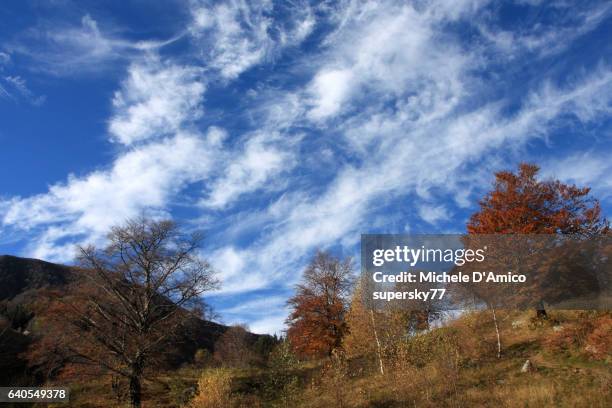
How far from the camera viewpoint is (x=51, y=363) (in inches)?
1061

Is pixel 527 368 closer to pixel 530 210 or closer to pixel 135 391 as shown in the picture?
pixel 530 210

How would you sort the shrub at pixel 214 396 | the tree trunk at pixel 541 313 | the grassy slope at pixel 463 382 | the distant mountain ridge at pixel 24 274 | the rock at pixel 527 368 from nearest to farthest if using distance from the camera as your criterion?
the grassy slope at pixel 463 382 < the rock at pixel 527 368 < the shrub at pixel 214 396 < the tree trunk at pixel 541 313 < the distant mountain ridge at pixel 24 274

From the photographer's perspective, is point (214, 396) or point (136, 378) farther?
point (136, 378)

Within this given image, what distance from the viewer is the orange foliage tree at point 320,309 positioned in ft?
131

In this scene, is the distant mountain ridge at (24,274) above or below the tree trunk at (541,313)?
above

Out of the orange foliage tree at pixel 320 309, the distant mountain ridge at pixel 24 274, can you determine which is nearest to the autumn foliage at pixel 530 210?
the orange foliage tree at pixel 320 309

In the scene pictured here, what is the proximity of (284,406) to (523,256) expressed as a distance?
17983 millimetres

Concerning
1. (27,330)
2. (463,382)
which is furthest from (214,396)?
(27,330)

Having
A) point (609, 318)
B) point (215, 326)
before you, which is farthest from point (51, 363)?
point (609, 318)

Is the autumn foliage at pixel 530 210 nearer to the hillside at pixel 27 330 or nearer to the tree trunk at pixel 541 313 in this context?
the tree trunk at pixel 541 313

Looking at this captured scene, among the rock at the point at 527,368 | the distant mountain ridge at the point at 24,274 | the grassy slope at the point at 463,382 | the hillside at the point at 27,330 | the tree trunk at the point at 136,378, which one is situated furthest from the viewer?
the distant mountain ridge at the point at 24,274

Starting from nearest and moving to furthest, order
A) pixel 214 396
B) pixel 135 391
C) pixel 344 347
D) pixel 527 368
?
pixel 527 368 → pixel 214 396 → pixel 135 391 → pixel 344 347

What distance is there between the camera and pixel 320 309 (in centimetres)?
4106

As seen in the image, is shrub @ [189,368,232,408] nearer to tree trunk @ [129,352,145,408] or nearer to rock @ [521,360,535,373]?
tree trunk @ [129,352,145,408]
